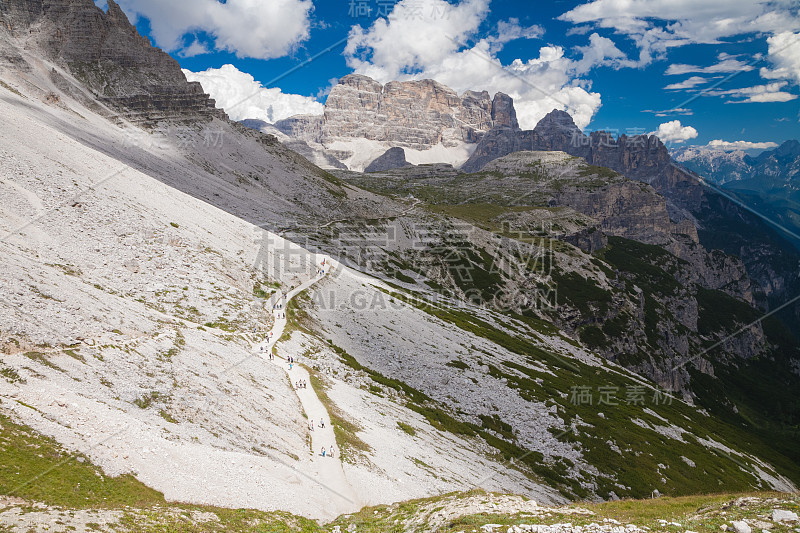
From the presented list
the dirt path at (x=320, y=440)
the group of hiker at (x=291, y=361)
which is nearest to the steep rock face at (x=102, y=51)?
the group of hiker at (x=291, y=361)

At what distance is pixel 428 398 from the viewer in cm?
6412

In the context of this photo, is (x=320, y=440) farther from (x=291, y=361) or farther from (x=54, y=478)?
(x=54, y=478)

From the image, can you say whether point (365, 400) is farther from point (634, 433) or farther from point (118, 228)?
point (634, 433)

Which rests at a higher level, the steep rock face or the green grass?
the steep rock face

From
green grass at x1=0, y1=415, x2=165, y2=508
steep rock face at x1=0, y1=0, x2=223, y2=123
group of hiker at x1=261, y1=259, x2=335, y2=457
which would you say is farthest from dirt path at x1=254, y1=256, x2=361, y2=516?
steep rock face at x1=0, y1=0, x2=223, y2=123

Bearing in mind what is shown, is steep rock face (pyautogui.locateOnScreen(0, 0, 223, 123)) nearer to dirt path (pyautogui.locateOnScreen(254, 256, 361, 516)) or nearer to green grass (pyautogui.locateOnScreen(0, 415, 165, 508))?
dirt path (pyautogui.locateOnScreen(254, 256, 361, 516))

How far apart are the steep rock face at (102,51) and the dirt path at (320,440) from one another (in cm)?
15094

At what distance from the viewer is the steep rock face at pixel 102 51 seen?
16162 centimetres

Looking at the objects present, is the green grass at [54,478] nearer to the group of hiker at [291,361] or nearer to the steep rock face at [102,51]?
the group of hiker at [291,361]

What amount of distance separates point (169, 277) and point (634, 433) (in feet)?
284

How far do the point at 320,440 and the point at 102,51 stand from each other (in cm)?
20852

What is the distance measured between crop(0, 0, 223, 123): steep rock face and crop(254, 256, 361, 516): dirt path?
15094 cm

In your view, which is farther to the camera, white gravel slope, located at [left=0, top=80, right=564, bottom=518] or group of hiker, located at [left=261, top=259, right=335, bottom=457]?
group of hiker, located at [left=261, top=259, right=335, bottom=457]

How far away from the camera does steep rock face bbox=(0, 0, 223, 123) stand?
16162 cm
